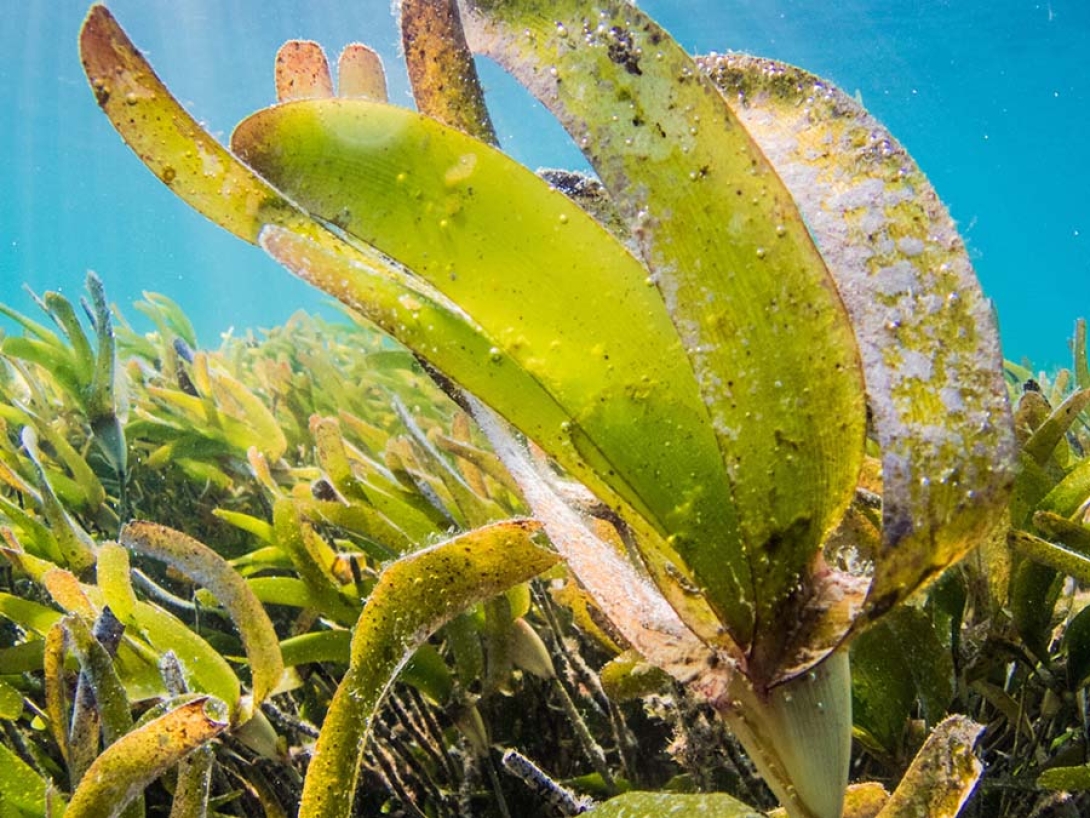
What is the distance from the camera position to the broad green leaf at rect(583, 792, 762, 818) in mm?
525

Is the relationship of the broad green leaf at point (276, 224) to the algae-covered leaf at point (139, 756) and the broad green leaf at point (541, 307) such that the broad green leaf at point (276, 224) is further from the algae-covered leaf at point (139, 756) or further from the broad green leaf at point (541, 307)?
the algae-covered leaf at point (139, 756)

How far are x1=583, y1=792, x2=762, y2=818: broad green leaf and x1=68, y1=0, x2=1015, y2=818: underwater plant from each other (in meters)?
0.05

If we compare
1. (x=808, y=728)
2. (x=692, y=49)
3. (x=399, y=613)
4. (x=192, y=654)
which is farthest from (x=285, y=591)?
(x=692, y=49)

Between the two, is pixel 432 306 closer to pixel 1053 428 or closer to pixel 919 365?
pixel 919 365

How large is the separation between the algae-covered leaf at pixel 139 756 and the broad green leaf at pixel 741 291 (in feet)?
1.68

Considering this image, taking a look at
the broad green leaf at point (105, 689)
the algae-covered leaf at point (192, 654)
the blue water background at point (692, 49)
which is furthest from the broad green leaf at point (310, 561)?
the blue water background at point (692, 49)

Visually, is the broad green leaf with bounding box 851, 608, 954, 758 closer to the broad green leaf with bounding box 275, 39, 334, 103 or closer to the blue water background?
the broad green leaf with bounding box 275, 39, 334, 103

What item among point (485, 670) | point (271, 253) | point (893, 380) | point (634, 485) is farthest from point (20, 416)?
point (893, 380)

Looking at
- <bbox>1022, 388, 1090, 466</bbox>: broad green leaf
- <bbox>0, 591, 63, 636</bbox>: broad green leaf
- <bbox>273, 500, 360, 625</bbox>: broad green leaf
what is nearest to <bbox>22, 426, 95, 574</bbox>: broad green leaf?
<bbox>0, 591, 63, 636</bbox>: broad green leaf

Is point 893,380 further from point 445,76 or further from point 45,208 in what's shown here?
point 45,208

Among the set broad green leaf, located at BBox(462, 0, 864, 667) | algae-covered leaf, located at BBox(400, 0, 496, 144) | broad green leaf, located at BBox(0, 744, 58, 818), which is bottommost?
broad green leaf, located at BBox(0, 744, 58, 818)

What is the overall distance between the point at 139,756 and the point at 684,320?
0.62m

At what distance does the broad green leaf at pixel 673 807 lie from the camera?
525 mm

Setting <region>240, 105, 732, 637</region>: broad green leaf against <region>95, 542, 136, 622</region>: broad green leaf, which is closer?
<region>240, 105, 732, 637</region>: broad green leaf
